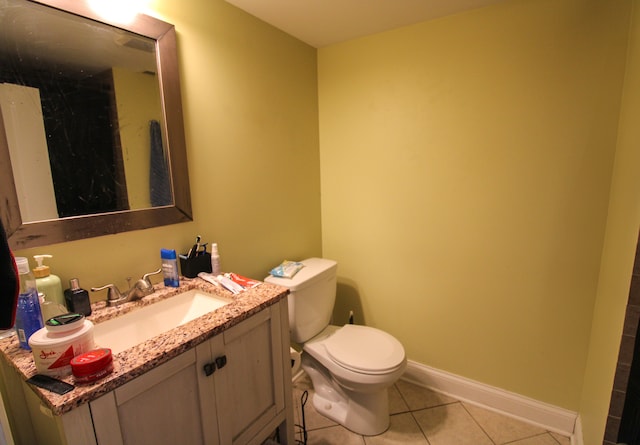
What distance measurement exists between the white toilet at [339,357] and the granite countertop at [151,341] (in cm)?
44

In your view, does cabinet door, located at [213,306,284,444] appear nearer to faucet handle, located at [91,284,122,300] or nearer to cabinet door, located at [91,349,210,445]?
cabinet door, located at [91,349,210,445]

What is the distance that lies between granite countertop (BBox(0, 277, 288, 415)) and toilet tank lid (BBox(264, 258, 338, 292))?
34 cm

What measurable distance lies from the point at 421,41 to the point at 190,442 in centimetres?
213

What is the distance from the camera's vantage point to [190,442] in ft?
3.31

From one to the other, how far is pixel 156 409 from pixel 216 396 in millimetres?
210

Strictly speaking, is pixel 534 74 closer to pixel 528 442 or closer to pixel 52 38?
pixel 528 442

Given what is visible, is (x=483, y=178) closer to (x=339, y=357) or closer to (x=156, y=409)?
(x=339, y=357)

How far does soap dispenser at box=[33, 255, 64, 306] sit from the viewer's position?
976mm

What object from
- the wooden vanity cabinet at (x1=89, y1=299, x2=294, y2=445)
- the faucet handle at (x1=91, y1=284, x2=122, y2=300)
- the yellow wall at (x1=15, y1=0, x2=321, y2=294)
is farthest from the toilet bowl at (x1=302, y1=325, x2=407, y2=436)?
the faucet handle at (x1=91, y1=284, x2=122, y2=300)

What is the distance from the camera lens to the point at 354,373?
1577mm

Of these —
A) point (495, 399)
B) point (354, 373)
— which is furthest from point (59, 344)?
point (495, 399)

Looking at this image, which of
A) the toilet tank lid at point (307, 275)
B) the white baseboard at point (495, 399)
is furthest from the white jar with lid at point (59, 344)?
the white baseboard at point (495, 399)

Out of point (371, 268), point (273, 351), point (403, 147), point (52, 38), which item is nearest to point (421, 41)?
point (403, 147)

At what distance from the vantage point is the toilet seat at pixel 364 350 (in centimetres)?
158
